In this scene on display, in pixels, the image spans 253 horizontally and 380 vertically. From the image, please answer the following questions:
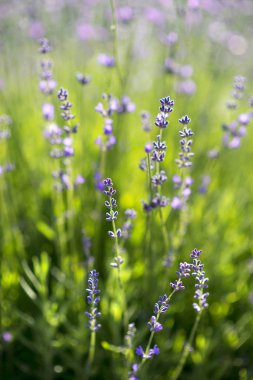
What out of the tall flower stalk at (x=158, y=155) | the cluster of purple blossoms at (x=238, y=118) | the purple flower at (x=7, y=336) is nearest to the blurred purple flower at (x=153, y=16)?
the cluster of purple blossoms at (x=238, y=118)

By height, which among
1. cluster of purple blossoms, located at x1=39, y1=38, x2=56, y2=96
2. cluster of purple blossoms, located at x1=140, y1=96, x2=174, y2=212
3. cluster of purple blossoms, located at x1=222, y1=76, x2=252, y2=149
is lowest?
cluster of purple blossoms, located at x1=140, y1=96, x2=174, y2=212

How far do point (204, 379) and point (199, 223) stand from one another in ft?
2.66

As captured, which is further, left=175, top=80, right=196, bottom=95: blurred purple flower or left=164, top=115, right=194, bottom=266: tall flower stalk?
left=175, top=80, right=196, bottom=95: blurred purple flower

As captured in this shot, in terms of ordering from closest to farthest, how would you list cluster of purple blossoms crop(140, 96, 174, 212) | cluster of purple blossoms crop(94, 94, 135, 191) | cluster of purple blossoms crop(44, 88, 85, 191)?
cluster of purple blossoms crop(140, 96, 174, 212) → cluster of purple blossoms crop(44, 88, 85, 191) → cluster of purple blossoms crop(94, 94, 135, 191)

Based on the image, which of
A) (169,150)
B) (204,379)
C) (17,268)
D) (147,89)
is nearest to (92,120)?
(169,150)

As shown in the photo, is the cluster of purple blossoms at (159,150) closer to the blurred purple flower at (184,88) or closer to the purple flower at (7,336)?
the purple flower at (7,336)

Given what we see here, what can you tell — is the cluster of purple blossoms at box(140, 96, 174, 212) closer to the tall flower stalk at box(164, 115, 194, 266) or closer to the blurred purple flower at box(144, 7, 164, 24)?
the tall flower stalk at box(164, 115, 194, 266)

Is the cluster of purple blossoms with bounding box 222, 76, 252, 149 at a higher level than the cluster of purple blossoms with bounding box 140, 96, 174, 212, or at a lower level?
higher

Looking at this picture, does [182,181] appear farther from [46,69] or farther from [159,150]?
[46,69]

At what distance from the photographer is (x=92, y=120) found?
11.2 ft

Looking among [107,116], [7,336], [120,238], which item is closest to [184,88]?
[120,238]

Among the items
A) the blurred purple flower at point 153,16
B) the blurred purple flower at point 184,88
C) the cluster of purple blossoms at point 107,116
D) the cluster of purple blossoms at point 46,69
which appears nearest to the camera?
the cluster of purple blossoms at point 107,116

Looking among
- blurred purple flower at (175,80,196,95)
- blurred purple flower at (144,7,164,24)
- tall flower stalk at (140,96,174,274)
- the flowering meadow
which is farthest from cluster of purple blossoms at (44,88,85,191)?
blurred purple flower at (144,7,164,24)

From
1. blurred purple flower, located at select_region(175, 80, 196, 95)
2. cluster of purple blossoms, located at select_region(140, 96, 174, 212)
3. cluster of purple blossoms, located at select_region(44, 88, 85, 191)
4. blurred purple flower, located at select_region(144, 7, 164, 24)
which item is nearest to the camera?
cluster of purple blossoms, located at select_region(140, 96, 174, 212)
